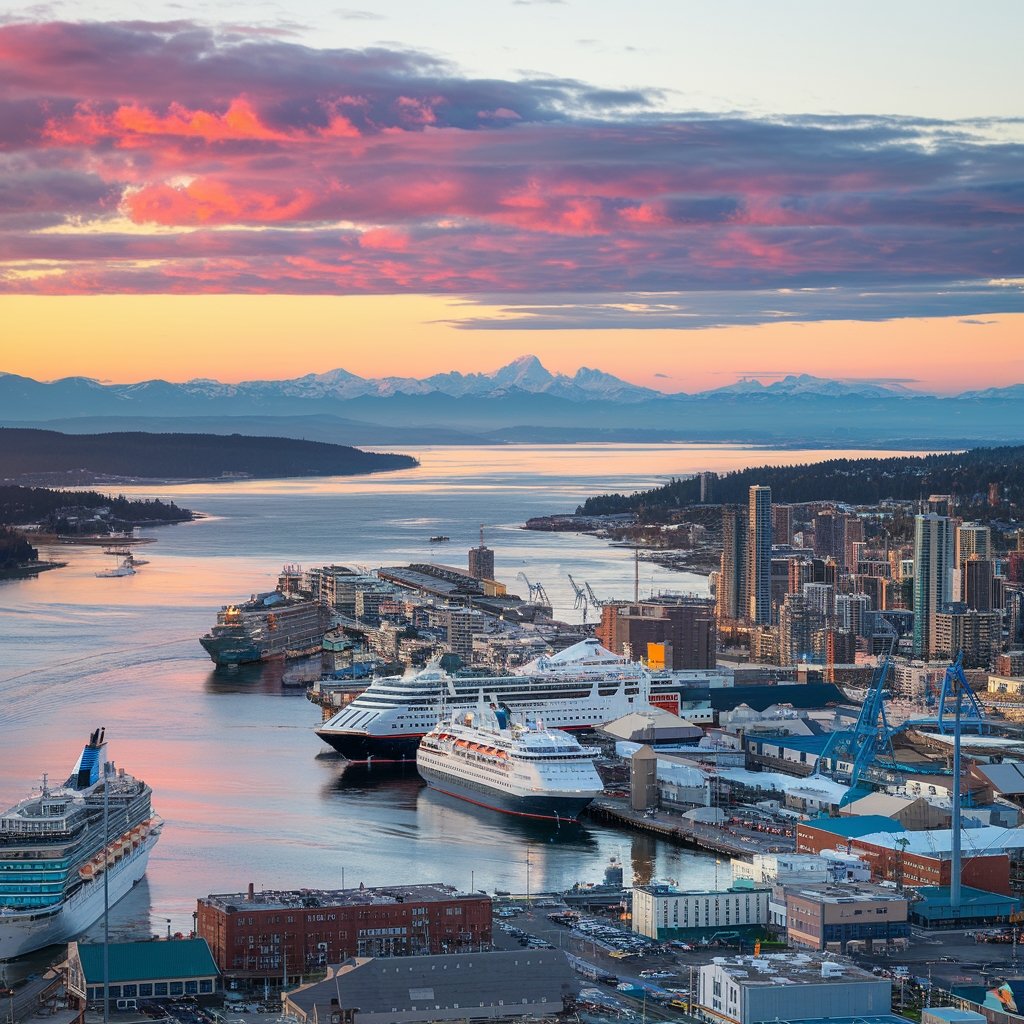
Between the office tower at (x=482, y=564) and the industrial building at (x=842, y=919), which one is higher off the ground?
the office tower at (x=482, y=564)

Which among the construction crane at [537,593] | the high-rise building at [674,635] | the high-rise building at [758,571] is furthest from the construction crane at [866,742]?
the construction crane at [537,593]

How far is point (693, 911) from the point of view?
42.4 ft

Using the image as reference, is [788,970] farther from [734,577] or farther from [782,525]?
[782,525]

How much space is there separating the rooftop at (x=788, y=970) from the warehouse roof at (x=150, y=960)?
268 centimetres

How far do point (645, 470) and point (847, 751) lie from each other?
72.0 meters

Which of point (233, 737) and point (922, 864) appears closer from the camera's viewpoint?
point (922, 864)

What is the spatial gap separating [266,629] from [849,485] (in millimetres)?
29517

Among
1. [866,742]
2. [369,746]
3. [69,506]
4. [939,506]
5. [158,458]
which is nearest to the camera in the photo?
[866,742]

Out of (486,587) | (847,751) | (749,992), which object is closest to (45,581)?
(486,587)

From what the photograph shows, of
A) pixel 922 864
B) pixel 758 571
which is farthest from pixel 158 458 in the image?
pixel 922 864

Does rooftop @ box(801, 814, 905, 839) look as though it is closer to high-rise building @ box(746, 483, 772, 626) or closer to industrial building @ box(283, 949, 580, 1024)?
industrial building @ box(283, 949, 580, 1024)

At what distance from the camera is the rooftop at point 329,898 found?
12.1 meters

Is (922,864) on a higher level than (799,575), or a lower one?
lower

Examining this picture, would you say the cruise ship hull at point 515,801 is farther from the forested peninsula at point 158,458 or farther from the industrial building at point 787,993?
the forested peninsula at point 158,458
